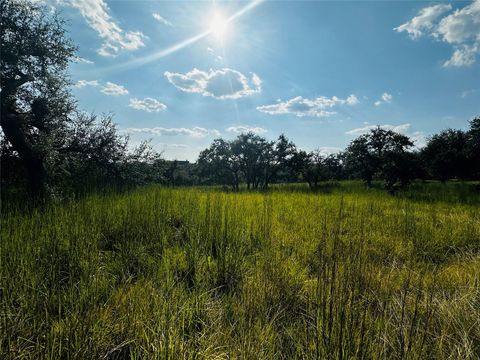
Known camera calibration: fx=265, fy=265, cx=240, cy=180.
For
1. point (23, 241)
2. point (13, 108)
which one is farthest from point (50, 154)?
point (23, 241)

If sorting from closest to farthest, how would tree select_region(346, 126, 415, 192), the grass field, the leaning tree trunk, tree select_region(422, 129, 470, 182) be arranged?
the grass field < the leaning tree trunk < tree select_region(346, 126, 415, 192) < tree select_region(422, 129, 470, 182)

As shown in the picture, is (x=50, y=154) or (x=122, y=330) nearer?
(x=122, y=330)

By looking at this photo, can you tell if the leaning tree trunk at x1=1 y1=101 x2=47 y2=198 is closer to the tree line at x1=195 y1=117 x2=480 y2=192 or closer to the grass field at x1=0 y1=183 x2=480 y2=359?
the grass field at x1=0 y1=183 x2=480 y2=359

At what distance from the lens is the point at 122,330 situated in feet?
7.22

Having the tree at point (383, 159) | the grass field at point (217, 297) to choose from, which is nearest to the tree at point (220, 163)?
the tree at point (383, 159)

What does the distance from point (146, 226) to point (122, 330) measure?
2.97 metres

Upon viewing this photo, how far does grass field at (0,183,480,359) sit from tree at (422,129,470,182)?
3169 cm

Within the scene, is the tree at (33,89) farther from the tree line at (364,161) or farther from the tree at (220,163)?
the tree at (220,163)

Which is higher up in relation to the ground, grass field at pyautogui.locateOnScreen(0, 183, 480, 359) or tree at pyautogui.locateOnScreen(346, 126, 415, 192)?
tree at pyautogui.locateOnScreen(346, 126, 415, 192)

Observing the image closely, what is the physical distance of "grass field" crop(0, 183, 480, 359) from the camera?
6.31 feet

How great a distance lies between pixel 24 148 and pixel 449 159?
38593mm

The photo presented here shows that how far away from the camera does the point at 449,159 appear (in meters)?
30.8

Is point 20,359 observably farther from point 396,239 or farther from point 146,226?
point 396,239

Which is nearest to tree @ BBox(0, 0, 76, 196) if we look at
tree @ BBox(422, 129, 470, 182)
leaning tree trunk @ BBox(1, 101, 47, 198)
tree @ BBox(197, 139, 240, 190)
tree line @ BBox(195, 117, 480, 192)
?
leaning tree trunk @ BBox(1, 101, 47, 198)
